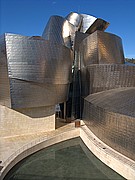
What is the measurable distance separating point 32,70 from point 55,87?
6.74 ft

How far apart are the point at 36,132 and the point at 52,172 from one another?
4.49 meters

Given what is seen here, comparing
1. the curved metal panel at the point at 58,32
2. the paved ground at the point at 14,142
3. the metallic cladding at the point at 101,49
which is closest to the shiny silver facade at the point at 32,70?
the paved ground at the point at 14,142

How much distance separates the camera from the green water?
23.1ft

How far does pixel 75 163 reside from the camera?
26.9ft

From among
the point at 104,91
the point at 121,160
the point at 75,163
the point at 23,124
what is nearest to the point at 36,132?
the point at 23,124

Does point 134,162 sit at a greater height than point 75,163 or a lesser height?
greater

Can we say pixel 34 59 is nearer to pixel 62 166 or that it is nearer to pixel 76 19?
pixel 62 166

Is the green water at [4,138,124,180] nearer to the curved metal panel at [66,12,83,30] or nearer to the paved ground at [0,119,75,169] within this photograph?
the paved ground at [0,119,75,169]

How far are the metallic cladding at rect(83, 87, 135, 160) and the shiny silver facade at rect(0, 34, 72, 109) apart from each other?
311 centimetres

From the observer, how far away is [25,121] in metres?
11.1

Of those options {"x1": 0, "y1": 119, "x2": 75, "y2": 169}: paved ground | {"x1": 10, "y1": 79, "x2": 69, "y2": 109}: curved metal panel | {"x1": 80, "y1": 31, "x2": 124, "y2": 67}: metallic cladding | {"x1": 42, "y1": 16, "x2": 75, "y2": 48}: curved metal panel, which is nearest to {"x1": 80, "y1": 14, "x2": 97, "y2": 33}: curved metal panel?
{"x1": 42, "y1": 16, "x2": 75, "y2": 48}: curved metal panel

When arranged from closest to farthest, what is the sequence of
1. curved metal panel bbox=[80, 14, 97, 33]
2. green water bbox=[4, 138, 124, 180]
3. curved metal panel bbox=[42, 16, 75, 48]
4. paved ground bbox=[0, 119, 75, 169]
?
1. green water bbox=[4, 138, 124, 180]
2. paved ground bbox=[0, 119, 75, 169]
3. curved metal panel bbox=[42, 16, 75, 48]
4. curved metal panel bbox=[80, 14, 97, 33]

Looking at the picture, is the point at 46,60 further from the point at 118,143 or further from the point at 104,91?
the point at 118,143

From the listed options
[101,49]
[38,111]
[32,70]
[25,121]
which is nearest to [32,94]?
[32,70]
